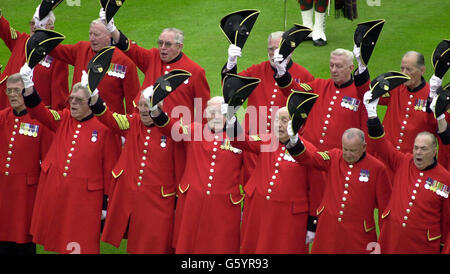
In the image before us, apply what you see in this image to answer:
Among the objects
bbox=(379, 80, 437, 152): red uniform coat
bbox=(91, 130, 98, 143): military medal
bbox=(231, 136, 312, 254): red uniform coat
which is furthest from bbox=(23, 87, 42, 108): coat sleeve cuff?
bbox=(379, 80, 437, 152): red uniform coat

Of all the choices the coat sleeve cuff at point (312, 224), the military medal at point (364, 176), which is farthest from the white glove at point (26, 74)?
the military medal at point (364, 176)

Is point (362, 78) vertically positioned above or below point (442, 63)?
below

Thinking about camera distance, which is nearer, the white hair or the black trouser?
the white hair

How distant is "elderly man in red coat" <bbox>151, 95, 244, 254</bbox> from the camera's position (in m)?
Result: 7.59

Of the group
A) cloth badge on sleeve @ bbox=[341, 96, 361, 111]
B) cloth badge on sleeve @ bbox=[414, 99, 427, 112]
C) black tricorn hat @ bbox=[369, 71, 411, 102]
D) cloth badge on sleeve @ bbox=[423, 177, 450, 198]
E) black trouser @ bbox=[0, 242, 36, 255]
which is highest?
black tricorn hat @ bbox=[369, 71, 411, 102]

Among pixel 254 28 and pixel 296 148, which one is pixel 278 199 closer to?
pixel 296 148

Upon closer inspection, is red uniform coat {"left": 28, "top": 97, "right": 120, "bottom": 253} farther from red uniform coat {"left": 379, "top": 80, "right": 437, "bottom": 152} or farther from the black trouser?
red uniform coat {"left": 379, "top": 80, "right": 437, "bottom": 152}

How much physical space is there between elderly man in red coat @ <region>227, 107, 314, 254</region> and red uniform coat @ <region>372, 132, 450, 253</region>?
71 centimetres

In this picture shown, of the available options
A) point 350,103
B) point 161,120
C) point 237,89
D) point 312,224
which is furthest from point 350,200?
point 161,120

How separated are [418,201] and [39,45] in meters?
3.34

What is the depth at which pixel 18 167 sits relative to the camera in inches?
321

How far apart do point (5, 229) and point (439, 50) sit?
409 cm

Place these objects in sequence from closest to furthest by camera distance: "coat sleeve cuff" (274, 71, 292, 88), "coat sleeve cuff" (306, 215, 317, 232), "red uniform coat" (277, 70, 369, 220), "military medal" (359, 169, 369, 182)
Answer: "military medal" (359, 169, 369, 182) → "coat sleeve cuff" (306, 215, 317, 232) → "coat sleeve cuff" (274, 71, 292, 88) → "red uniform coat" (277, 70, 369, 220)

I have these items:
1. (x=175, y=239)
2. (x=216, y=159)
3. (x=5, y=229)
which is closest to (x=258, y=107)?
(x=216, y=159)
